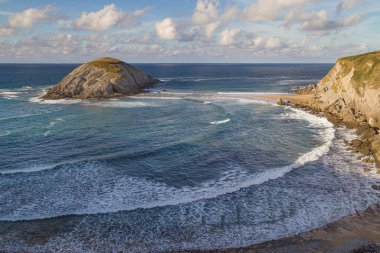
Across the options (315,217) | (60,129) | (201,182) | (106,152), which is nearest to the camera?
(315,217)

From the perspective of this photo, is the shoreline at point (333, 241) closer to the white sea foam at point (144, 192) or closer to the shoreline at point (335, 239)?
the shoreline at point (335, 239)

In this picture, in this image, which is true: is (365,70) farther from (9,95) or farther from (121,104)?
(9,95)

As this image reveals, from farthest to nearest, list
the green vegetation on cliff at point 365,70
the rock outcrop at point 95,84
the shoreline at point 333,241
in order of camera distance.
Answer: the rock outcrop at point 95,84 < the green vegetation on cliff at point 365,70 < the shoreline at point 333,241

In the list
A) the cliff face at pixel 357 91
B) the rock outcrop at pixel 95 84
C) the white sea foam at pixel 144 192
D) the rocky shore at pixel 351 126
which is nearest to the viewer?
the rocky shore at pixel 351 126

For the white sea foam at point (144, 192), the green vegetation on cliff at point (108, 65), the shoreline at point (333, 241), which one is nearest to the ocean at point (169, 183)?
the white sea foam at point (144, 192)

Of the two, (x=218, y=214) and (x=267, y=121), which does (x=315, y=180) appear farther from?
(x=267, y=121)

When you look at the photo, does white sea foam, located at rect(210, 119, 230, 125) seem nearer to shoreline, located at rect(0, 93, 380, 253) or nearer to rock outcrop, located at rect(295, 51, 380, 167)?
rock outcrop, located at rect(295, 51, 380, 167)

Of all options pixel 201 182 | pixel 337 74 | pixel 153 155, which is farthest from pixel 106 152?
pixel 337 74
